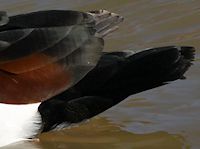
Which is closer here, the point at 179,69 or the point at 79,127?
the point at 179,69

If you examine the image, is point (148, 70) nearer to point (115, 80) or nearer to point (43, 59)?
point (115, 80)

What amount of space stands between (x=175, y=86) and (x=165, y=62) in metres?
0.76

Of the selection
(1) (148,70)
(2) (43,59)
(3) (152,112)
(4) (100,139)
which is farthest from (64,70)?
(3) (152,112)

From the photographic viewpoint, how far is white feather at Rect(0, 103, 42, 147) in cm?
414

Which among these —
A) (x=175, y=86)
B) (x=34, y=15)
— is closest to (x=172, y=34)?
(x=175, y=86)

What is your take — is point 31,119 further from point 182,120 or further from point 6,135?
point 182,120

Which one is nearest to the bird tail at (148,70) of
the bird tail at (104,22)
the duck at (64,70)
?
the duck at (64,70)

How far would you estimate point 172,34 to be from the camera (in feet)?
19.0

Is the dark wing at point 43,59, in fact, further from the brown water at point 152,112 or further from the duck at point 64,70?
the brown water at point 152,112

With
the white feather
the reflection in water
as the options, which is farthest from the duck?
the reflection in water

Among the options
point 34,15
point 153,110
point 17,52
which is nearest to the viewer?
point 17,52

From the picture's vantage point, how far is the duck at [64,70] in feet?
13.5

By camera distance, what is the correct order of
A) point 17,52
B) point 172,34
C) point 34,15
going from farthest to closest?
point 172,34, point 34,15, point 17,52

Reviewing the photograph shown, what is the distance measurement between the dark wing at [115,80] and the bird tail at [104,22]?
0.15 metres
